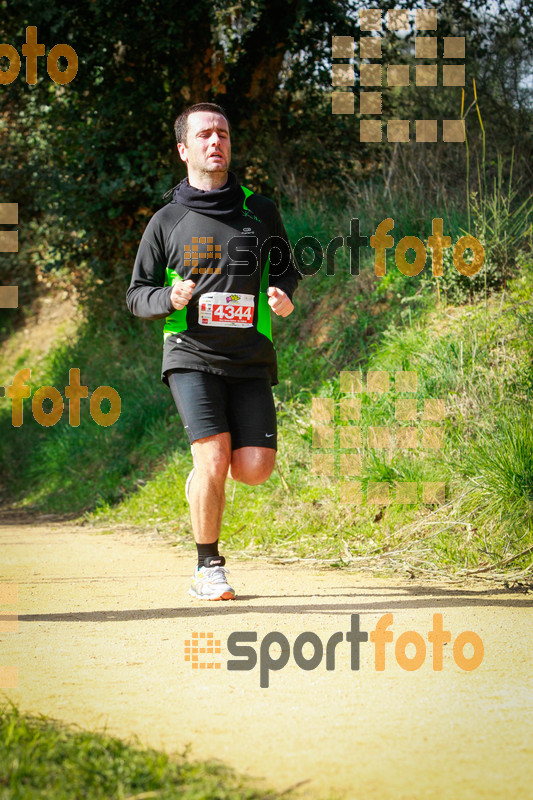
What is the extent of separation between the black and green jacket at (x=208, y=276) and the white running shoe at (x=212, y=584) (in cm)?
102

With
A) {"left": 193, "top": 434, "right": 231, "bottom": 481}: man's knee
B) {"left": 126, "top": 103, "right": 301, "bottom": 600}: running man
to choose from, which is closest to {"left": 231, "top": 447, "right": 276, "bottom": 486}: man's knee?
{"left": 126, "top": 103, "right": 301, "bottom": 600}: running man

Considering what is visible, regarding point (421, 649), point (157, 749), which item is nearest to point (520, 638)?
point (421, 649)

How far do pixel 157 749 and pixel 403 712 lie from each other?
0.81 metres

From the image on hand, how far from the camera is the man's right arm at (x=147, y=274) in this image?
194 inches

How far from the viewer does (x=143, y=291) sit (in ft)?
16.3

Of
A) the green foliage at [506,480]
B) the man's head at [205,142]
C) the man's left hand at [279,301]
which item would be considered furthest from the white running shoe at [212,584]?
the man's head at [205,142]

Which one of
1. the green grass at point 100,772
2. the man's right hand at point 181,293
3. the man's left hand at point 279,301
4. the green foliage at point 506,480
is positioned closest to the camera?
the green grass at point 100,772

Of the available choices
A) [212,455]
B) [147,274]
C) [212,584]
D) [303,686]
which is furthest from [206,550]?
[303,686]

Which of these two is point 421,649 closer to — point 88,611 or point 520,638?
point 520,638

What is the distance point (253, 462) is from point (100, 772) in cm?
273

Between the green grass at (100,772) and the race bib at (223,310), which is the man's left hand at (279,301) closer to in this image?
the race bib at (223,310)

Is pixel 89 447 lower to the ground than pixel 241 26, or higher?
lower

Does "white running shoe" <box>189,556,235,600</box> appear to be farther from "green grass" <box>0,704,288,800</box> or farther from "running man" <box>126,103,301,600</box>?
"green grass" <box>0,704,288,800</box>

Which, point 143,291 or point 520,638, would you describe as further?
point 143,291
